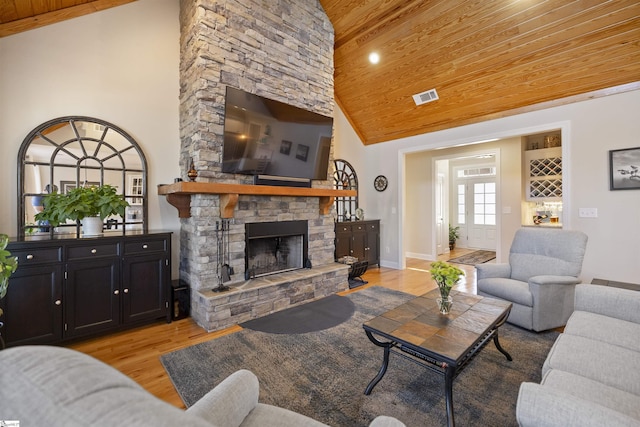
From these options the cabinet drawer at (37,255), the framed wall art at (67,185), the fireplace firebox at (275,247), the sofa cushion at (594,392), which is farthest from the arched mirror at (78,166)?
the sofa cushion at (594,392)

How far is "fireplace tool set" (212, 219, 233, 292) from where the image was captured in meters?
3.17

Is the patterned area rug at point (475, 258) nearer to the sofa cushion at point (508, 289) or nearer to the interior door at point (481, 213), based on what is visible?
the interior door at point (481, 213)

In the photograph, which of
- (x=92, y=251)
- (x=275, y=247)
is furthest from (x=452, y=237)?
(x=92, y=251)

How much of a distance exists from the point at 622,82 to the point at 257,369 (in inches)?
200

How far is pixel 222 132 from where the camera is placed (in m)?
3.25

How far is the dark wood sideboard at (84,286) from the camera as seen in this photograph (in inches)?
92.2

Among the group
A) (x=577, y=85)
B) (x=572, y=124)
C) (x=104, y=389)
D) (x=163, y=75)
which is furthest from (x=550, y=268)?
(x=163, y=75)

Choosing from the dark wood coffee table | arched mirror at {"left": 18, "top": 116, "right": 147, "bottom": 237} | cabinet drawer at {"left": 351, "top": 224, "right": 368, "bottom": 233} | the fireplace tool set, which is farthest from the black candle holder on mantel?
cabinet drawer at {"left": 351, "top": 224, "right": 368, "bottom": 233}

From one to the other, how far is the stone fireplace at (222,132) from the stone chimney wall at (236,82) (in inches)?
0.4

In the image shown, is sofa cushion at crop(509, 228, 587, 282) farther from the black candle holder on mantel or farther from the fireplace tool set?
the black candle holder on mantel

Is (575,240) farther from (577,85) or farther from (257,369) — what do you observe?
(257,369)

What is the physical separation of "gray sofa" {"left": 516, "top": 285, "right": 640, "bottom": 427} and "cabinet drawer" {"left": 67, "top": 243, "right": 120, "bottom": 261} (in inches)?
129

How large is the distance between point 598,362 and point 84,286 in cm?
382

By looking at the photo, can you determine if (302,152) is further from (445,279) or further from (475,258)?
(475,258)
